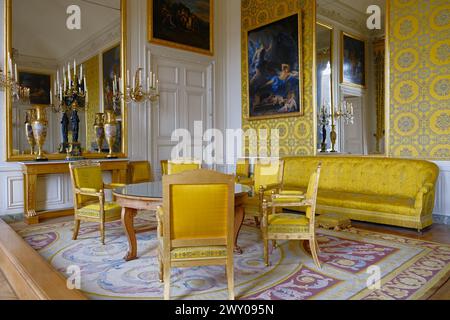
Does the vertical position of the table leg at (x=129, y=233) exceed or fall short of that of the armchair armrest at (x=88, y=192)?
it falls short

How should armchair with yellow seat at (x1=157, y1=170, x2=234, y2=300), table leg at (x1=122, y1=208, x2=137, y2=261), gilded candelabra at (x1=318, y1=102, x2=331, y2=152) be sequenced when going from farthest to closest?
1. gilded candelabra at (x1=318, y1=102, x2=331, y2=152)
2. table leg at (x1=122, y1=208, x2=137, y2=261)
3. armchair with yellow seat at (x1=157, y1=170, x2=234, y2=300)

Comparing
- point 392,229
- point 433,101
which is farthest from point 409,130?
point 392,229

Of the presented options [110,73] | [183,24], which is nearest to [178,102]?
[110,73]

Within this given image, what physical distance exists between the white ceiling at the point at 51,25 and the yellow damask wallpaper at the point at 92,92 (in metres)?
0.36

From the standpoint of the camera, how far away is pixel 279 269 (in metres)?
2.91

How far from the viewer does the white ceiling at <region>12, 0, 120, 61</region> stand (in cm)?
503

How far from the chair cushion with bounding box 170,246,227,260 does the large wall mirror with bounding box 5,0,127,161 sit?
152 inches

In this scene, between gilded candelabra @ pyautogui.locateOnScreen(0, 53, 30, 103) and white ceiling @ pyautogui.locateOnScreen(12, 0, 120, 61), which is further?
white ceiling @ pyautogui.locateOnScreen(12, 0, 120, 61)

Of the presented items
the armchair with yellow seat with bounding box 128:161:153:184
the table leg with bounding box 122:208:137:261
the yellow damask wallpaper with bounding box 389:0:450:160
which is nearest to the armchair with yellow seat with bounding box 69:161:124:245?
the table leg with bounding box 122:208:137:261

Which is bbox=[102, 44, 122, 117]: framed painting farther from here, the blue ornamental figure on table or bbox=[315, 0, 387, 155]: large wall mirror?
bbox=[315, 0, 387, 155]: large wall mirror

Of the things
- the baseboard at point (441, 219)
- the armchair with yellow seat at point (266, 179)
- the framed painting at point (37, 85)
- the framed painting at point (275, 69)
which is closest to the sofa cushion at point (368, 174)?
the baseboard at point (441, 219)

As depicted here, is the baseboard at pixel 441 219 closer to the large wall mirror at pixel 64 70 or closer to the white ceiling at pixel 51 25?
the large wall mirror at pixel 64 70

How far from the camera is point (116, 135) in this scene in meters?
5.96

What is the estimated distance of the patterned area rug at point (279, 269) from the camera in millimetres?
2453
